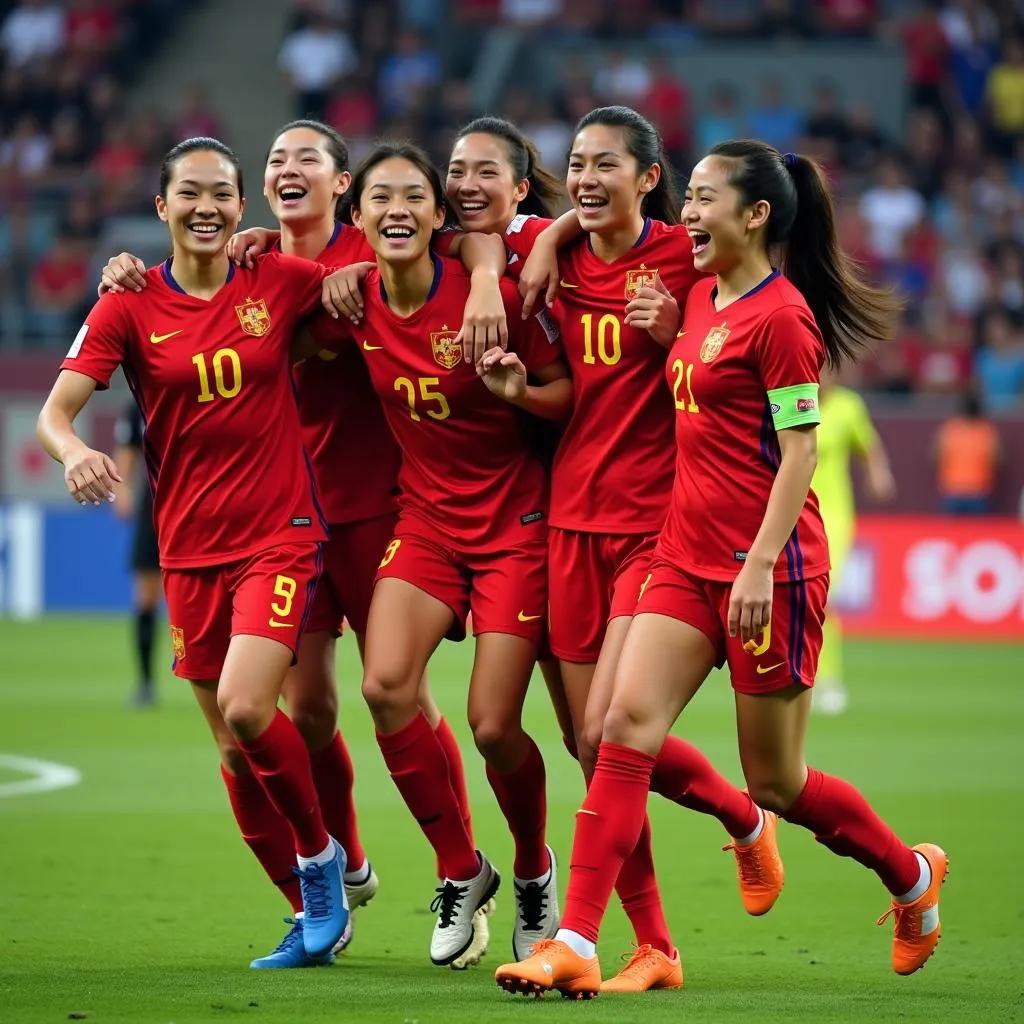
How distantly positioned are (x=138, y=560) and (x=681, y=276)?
7.86 m

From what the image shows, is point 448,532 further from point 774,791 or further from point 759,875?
point 759,875

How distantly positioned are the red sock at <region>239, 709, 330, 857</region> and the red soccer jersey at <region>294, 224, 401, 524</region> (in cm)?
86

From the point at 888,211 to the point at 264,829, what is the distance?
1690cm

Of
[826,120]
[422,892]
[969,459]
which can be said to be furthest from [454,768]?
[826,120]

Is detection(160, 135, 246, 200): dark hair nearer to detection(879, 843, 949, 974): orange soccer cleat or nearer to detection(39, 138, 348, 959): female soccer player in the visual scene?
detection(39, 138, 348, 959): female soccer player

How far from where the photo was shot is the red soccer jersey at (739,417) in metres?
5.71

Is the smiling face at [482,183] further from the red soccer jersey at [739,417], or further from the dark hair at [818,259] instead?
the red soccer jersey at [739,417]

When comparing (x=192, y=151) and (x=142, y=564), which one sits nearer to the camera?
(x=192, y=151)

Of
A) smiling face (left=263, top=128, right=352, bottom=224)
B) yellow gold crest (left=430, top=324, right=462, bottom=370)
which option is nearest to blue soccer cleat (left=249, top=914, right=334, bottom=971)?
yellow gold crest (left=430, top=324, right=462, bottom=370)

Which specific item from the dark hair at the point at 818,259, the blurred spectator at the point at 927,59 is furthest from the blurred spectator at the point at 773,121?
the dark hair at the point at 818,259

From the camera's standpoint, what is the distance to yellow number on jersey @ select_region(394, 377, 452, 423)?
21.0 feet

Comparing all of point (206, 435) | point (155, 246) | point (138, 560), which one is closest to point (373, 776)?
point (138, 560)

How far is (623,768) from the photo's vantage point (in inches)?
225

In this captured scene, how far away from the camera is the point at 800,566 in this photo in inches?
230
